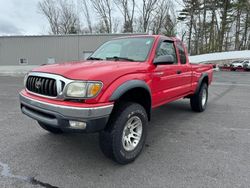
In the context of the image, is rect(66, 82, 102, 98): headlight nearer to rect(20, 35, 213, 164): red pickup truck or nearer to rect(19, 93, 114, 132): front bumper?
rect(20, 35, 213, 164): red pickup truck

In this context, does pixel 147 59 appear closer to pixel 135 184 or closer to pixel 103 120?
pixel 103 120

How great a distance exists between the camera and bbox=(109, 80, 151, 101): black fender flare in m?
2.66

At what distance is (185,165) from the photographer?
9.84 feet

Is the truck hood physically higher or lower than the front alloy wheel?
higher

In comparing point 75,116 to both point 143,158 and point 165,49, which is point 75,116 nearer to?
point 143,158

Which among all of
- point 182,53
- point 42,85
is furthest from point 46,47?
point 42,85

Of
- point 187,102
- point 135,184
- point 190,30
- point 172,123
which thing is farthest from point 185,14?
point 135,184

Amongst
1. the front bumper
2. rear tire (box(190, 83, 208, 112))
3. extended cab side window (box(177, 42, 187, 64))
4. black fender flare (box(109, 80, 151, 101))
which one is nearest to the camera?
the front bumper

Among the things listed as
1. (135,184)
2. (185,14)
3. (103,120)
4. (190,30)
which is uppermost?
(185,14)

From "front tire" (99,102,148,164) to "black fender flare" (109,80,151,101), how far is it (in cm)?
27

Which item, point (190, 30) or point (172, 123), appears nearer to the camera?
point (172, 123)

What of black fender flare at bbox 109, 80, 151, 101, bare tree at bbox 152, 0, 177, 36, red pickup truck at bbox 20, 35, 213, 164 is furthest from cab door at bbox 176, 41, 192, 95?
bare tree at bbox 152, 0, 177, 36

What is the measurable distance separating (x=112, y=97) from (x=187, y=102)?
5380 mm

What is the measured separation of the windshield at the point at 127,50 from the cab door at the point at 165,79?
0.24 meters
